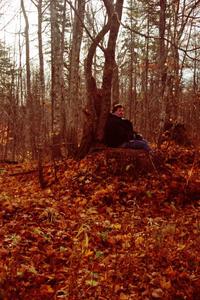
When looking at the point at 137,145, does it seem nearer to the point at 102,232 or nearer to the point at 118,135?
the point at 118,135

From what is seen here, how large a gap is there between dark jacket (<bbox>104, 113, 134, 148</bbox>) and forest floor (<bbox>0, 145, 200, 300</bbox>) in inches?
25.3

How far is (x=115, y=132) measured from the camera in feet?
30.7

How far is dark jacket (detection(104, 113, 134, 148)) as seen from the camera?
30.6 feet

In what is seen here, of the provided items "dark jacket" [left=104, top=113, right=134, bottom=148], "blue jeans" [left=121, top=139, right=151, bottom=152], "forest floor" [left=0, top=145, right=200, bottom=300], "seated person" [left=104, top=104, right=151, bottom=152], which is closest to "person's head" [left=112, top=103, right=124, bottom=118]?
"seated person" [left=104, top=104, right=151, bottom=152]

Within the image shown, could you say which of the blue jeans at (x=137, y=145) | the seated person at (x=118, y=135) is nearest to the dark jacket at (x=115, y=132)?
the seated person at (x=118, y=135)

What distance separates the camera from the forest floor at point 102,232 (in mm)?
4730

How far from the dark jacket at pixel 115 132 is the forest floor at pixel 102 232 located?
2.11 ft

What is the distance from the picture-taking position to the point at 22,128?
21.6 meters

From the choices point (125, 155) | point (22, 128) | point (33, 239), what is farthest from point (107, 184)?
point (22, 128)

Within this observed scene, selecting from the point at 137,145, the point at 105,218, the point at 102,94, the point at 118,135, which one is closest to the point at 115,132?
the point at 118,135

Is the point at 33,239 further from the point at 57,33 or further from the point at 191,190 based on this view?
the point at 57,33

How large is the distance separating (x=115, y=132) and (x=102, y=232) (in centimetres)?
356

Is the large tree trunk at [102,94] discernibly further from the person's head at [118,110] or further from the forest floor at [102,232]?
the forest floor at [102,232]

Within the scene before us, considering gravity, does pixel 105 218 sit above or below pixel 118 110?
below
